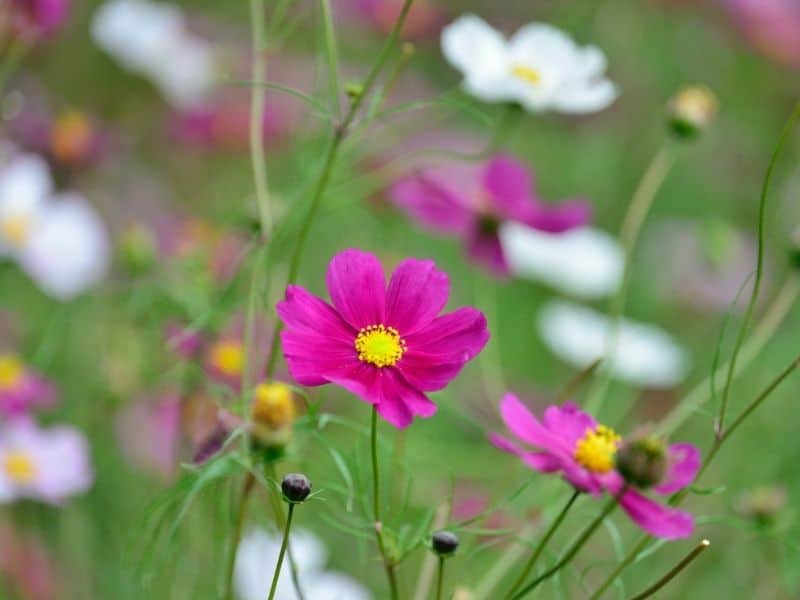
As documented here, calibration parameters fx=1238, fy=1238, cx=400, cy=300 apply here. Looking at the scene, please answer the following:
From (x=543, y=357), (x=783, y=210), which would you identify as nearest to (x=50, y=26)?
(x=543, y=357)

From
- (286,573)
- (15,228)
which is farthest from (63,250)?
(286,573)

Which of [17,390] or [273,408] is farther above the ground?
[17,390]

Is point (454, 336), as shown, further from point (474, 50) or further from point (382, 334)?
point (474, 50)

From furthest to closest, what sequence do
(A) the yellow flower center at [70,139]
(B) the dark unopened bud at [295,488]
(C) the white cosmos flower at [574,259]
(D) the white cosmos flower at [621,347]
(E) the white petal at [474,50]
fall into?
(C) the white cosmos flower at [574,259], (D) the white cosmos flower at [621,347], (A) the yellow flower center at [70,139], (E) the white petal at [474,50], (B) the dark unopened bud at [295,488]

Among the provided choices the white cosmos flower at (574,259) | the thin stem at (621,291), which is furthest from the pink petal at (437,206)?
the white cosmos flower at (574,259)

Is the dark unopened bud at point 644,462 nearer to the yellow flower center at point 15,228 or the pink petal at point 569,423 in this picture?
the pink petal at point 569,423

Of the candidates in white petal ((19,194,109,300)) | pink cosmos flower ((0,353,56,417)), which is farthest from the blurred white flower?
pink cosmos flower ((0,353,56,417))
